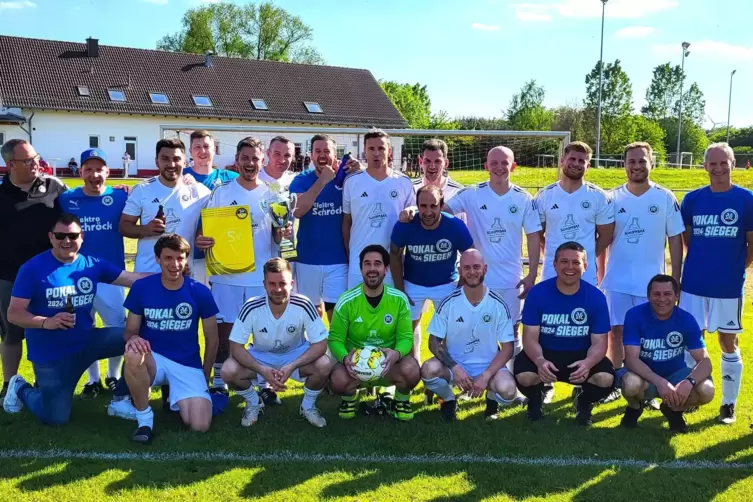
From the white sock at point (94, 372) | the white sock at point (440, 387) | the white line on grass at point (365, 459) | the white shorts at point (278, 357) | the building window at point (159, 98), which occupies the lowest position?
the white line on grass at point (365, 459)

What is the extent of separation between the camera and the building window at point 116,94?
118 ft

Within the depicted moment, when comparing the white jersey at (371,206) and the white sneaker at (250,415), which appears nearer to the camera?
the white sneaker at (250,415)

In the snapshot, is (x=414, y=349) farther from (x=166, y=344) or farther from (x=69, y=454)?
(x=69, y=454)

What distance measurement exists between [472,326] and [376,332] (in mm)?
738

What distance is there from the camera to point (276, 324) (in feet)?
16.2

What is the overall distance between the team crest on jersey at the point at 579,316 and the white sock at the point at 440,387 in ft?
3.50

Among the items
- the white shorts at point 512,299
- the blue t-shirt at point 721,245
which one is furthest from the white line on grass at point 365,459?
the white shorts at point 512,299

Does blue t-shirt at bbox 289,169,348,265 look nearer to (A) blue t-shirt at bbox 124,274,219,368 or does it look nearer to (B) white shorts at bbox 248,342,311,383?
(B) white shorts at bbox 248,342,311,383

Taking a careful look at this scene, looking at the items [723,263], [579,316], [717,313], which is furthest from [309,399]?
[723,263]

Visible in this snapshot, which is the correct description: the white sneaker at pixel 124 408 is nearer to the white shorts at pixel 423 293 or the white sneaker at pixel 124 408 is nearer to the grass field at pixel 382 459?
the grass field at pixel 382 459

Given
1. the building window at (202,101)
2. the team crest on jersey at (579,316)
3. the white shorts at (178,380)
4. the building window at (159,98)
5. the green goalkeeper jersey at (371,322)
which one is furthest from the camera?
the building window at (202,101)

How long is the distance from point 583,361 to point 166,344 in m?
3.08

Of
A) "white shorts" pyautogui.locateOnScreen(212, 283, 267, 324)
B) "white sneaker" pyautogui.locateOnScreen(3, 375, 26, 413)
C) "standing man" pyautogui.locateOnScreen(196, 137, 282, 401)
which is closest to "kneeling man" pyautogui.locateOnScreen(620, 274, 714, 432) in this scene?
"standing man" pyautogui.locateOnScreen(196, 137, 282, 401)

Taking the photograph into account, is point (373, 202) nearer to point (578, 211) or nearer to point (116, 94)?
point (578, 211)
